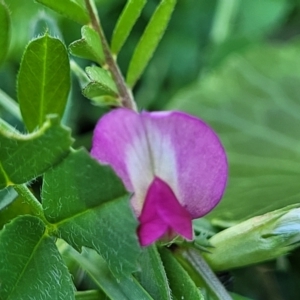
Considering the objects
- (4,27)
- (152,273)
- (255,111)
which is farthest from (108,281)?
(255,111)

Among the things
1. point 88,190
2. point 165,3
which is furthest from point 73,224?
point 165,3

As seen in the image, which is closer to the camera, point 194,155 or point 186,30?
point 194,155

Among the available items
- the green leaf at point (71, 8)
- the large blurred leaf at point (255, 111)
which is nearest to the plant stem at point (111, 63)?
the green leaf at point (71, 8)

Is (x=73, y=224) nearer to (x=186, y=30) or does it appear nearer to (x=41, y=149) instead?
(x=41, y=149)

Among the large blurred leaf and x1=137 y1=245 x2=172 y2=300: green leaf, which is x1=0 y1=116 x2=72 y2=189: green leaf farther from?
the large blurred leaf

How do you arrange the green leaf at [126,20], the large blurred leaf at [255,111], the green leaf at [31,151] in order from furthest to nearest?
1. the large blurred leaf at [255,111]
2. the green leaf at [126,20]
3. the green leaf at [31,151]

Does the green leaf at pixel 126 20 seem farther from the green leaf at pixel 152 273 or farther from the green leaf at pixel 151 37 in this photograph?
the green leaf at pixel 152 273
